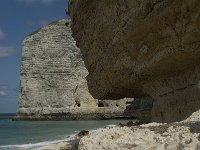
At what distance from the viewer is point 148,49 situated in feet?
23.5

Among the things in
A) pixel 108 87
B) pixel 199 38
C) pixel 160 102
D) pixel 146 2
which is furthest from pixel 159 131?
pixel 108 87

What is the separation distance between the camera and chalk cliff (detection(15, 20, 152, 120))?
4591cm

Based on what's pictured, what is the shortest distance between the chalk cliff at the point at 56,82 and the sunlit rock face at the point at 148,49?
35.8 m

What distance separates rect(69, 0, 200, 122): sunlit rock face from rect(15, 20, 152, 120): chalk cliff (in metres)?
35.8

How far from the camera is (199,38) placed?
19.7ft

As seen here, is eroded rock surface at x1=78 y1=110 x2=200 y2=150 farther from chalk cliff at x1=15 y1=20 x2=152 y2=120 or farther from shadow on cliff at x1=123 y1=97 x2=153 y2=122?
chalk cliff at x1=15 y1=20 x2=152 y2=120

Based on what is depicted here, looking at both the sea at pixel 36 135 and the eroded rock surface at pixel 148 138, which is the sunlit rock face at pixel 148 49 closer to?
the eroded rock surface at pixel 148 138

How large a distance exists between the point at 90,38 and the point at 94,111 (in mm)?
36271

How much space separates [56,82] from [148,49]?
3943 centimetres

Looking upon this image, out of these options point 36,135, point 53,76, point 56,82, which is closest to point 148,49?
point 36,135

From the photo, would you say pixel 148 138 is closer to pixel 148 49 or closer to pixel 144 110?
pixel 148 49

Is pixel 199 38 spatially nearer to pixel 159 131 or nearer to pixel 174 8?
pixel 174 8

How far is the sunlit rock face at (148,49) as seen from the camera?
617 cm

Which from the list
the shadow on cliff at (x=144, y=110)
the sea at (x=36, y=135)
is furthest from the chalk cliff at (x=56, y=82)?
the sea at (x=36, y=135)
